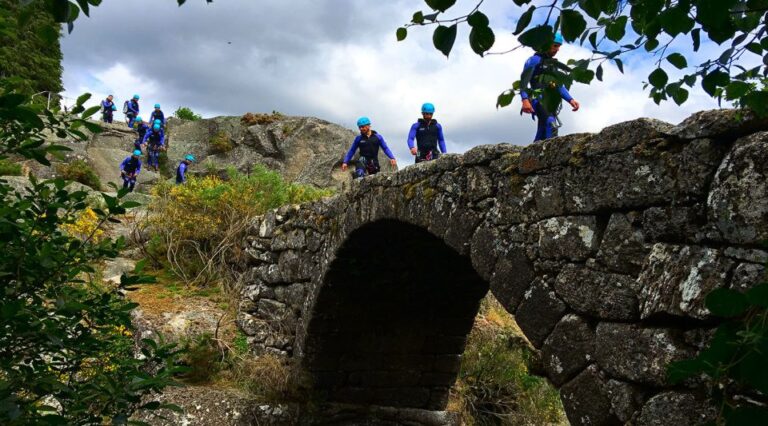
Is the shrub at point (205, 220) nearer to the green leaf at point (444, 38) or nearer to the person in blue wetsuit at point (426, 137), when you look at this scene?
the person in blue wetsuit at point (426, 137)

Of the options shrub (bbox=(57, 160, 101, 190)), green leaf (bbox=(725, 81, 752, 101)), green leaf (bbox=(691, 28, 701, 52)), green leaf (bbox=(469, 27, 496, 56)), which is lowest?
green leaf (bbox=(469, 27, 496, 56))

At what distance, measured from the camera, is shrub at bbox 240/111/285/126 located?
21219mm

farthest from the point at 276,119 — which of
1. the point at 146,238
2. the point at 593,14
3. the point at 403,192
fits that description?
the point at 593,14

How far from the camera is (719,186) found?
8.25ft

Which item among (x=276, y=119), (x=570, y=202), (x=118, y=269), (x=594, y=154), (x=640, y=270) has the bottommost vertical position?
(x=118, y=269)

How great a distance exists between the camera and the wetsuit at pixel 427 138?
27.7 feet

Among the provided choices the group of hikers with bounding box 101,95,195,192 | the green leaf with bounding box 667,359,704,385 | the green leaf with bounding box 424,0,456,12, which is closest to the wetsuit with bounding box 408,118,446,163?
the green leaf with bounding box 424,0,456,12

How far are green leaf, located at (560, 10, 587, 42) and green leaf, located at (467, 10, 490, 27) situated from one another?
202 millimetres

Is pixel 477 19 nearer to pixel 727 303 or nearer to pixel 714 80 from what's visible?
pixel 727 303

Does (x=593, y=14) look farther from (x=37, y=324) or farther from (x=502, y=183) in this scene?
(x=502, y=183)

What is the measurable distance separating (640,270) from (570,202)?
1.85 feet

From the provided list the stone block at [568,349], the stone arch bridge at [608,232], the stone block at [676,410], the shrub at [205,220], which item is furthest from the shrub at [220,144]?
the stone block at [676,410]

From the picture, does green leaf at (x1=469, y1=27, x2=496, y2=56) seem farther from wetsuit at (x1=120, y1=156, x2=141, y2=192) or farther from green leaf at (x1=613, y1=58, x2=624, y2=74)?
wetsuit at (x1=120, y1=156, x2=141, y2=192)

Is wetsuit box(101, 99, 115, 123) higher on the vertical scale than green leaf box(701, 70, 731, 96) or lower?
higher
